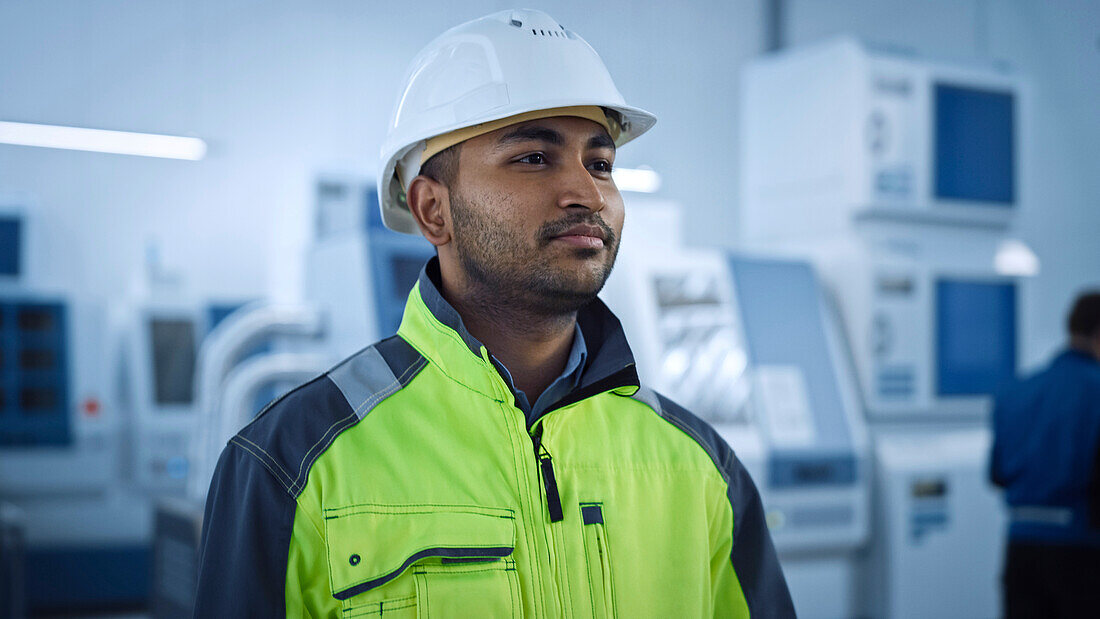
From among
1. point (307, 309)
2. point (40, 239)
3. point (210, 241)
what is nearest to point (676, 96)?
point (210, 241)

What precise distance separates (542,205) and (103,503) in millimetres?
4619

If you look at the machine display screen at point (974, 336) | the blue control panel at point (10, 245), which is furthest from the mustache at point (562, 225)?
the blue control panel at point (10, 245)

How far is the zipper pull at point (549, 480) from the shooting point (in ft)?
3.76

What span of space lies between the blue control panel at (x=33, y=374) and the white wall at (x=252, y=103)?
157cm

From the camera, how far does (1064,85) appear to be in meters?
6.77

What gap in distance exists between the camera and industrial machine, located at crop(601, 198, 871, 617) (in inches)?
132

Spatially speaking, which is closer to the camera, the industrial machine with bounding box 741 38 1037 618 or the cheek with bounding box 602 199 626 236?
the cheek with bounding box 602 199 626 236

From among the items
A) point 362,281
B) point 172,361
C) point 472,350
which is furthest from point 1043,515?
point 172,361

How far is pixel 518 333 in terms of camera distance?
1.31 meters

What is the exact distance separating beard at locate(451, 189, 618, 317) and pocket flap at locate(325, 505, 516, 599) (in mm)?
279

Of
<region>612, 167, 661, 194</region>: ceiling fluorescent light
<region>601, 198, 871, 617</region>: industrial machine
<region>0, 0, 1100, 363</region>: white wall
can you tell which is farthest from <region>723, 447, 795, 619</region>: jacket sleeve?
<region>612, 167, 661, 194</region>: ceiling fluorescent light

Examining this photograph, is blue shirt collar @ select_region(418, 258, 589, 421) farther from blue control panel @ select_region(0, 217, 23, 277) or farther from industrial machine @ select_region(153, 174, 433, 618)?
blue control panel @ select_region(0, 217, 23, 277)

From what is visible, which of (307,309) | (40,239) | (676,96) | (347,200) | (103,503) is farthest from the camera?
(676,96)

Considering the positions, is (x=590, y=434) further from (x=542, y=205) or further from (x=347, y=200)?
(x=347, y=200)
